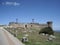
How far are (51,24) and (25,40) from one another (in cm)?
4316

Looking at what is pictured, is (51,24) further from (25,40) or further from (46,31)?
(25,40)

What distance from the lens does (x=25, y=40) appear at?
79.3 ft

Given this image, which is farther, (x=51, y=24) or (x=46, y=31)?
(x=51, y=24)

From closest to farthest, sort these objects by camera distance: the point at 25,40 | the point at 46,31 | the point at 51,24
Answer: the point at 25,40 < the point at 46,31 < the point at 51,24

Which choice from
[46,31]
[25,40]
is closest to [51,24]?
[46,31]

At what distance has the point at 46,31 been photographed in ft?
139

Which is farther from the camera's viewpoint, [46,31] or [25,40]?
[46,31]

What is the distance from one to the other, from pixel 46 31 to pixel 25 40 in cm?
1864

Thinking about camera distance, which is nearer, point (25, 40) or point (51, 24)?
point (25, 40)

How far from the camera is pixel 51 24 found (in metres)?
66.4

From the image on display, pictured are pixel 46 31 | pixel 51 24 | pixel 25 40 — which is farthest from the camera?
pixel 51 24
